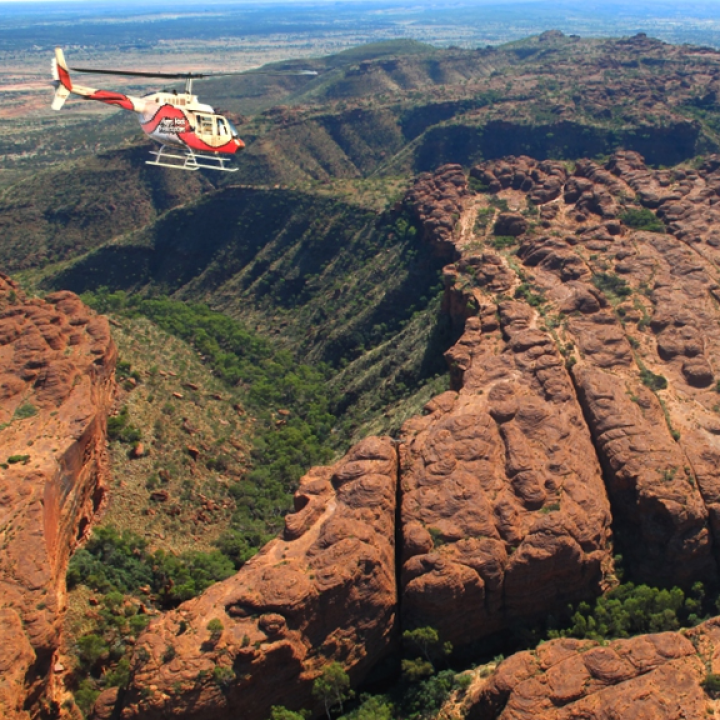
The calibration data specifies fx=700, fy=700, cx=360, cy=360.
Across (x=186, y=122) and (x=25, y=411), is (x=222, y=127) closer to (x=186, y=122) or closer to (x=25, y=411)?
(x=186, y=122)

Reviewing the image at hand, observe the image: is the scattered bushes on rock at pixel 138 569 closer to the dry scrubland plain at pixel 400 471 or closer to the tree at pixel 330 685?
the dry scrubland plain at pixel 400 471

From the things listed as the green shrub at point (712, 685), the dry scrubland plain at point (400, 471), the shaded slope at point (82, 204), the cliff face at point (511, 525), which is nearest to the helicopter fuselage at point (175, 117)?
the dry scrubland plain at point (400, 471)

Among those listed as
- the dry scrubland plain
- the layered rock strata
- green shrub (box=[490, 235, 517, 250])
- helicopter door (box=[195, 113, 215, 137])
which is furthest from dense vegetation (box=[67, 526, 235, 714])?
green shrub (box=[490, 235, 517, 250])

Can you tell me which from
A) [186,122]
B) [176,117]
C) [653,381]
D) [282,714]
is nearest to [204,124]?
[186,122]

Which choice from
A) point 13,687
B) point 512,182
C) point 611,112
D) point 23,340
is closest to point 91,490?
point 23,340

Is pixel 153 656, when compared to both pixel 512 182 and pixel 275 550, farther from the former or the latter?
pixel 512 182

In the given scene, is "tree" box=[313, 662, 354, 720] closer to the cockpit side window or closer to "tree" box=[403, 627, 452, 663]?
"tree" box=[403, 627, 452, 663]
